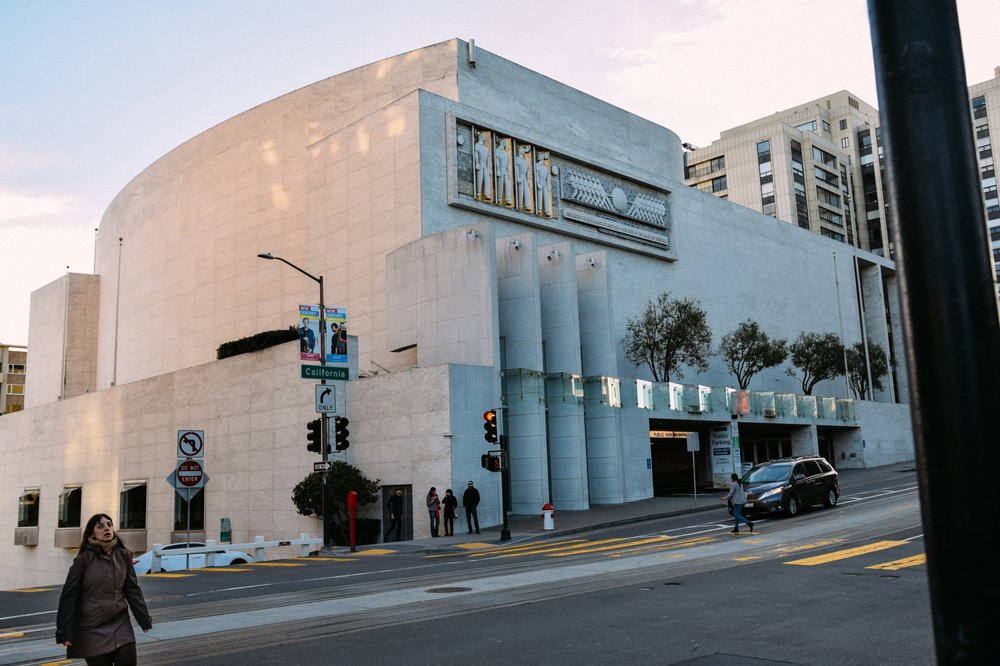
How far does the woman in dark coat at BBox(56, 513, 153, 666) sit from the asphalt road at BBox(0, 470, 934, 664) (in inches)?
103

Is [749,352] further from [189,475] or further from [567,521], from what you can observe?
[189,475]

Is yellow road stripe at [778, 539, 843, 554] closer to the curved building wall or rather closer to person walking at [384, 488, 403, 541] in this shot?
person walking at [384, 488, 403, 541]

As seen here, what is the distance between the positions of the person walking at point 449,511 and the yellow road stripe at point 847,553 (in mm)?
14878

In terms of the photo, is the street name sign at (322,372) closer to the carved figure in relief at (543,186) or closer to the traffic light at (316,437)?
the traffic light at (316,437)

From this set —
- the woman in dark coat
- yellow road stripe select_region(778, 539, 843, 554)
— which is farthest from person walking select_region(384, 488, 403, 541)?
the woman in dark coat

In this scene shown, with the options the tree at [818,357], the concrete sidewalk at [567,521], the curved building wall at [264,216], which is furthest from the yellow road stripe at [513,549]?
the tree at [818,357]

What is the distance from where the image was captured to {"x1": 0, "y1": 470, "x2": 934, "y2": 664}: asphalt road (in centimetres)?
935

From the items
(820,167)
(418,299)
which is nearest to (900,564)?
(418,299)

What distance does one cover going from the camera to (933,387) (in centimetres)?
230

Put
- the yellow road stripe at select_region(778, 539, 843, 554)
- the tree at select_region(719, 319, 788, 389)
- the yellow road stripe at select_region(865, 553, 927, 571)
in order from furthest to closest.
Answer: the tree at select_region(719, 319, 788, 389)
the yellow road stripe at select_region(778, 539, 843, 554)
the yellow road stripe at select_region(865, 553, 927, 571)

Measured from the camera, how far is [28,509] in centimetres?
5388

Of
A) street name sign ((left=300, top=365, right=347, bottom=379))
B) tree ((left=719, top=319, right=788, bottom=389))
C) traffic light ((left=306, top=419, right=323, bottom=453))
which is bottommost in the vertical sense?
traffic light ((left=306, top=419, right=323, bottom=453))

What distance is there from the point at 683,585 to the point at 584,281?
96.8 ft

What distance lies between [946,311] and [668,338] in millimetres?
45809
